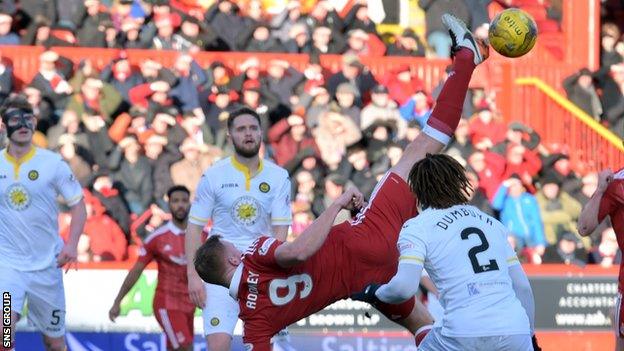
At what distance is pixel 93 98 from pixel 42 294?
24.1ft

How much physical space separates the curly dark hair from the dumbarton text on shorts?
4.74 m

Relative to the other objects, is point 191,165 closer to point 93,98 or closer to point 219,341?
point 93,98

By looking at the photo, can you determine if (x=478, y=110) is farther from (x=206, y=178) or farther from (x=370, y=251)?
(x=370, y=251)

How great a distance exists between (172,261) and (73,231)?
2.49 metres

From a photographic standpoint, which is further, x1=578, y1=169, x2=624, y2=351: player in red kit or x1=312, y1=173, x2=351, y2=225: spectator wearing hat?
x1=312, y1=173, x2=351, y2=225: spectator wearing hat

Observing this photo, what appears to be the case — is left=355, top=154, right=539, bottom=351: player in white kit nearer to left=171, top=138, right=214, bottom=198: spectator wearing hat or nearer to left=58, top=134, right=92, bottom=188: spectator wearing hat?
left=171, top=138, right=214, bottom=198: spectator wearing hat

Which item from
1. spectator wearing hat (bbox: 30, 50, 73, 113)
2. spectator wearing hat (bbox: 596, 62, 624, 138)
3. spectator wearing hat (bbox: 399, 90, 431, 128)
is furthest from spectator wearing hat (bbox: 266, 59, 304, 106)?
spectator wearing hat (bbox: 596, 62, 624, 138)

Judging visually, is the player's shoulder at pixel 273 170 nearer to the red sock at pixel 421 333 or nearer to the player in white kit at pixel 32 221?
the player in white kit at pixel 32 221

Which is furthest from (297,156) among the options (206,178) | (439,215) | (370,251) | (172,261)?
(439,215)

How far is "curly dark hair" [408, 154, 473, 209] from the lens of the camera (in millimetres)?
8148

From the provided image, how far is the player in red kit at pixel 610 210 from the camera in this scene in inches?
423

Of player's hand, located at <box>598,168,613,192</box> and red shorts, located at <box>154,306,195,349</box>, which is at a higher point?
player's hand, located at <box>598,168,613,192</box>

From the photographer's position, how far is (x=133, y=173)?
18.5 metres

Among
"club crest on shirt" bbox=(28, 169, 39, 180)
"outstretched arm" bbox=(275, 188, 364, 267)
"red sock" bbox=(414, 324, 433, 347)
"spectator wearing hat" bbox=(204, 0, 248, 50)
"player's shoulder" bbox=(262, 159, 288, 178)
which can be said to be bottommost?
"red sock" bbox=(414, 324, 433, 347)
